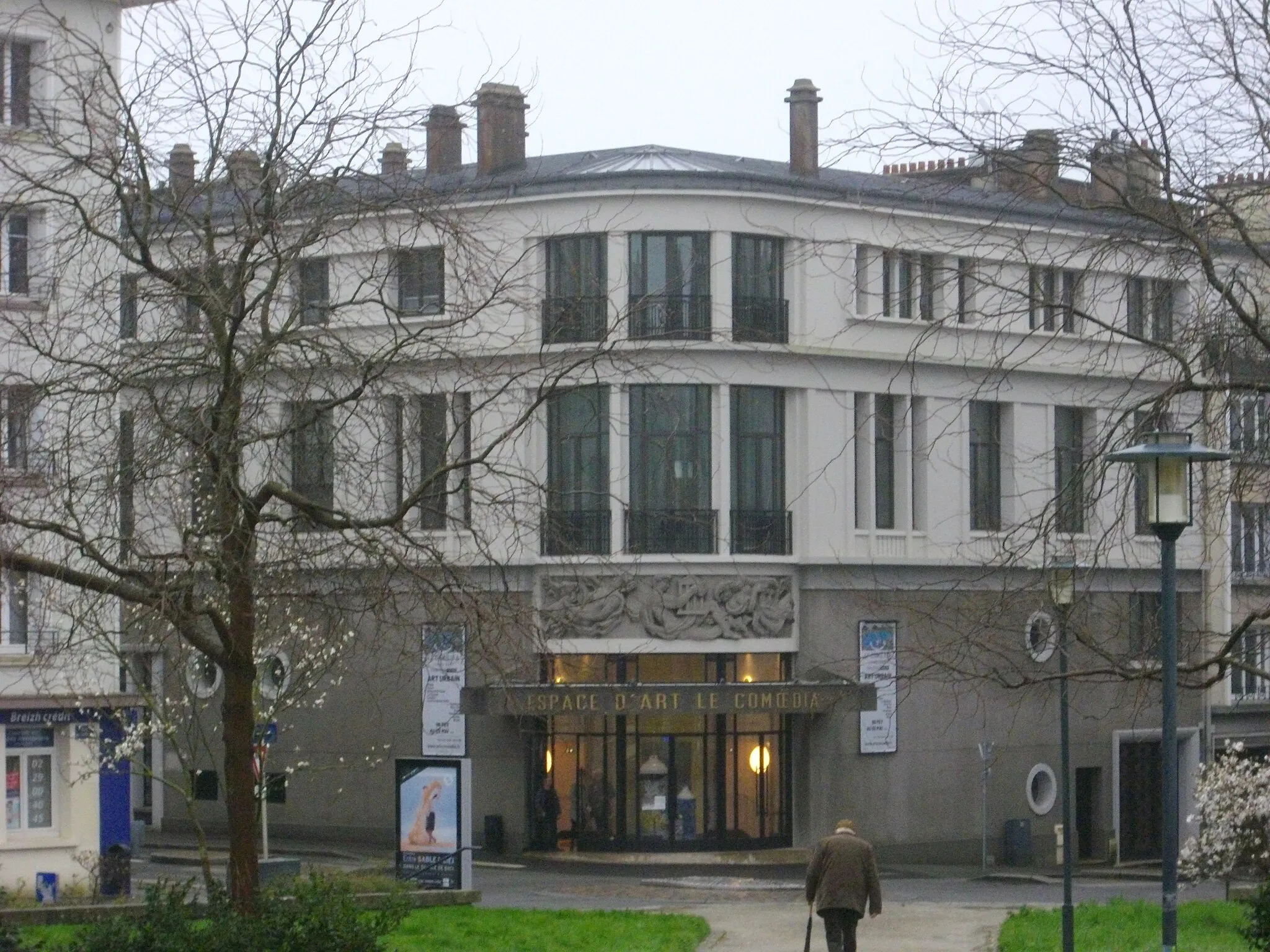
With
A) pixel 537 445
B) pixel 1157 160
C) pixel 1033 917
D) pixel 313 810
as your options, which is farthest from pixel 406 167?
pixel 313 810

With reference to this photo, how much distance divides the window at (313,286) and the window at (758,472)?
79.3 feet

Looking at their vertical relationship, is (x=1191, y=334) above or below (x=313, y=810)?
above

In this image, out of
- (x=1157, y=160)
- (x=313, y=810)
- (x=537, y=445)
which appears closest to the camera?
(x=1157, y=160)

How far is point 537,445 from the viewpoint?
40.7 m

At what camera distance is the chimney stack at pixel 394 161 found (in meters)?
16.3

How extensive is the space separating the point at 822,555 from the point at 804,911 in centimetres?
1476

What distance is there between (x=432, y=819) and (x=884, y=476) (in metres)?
16.9

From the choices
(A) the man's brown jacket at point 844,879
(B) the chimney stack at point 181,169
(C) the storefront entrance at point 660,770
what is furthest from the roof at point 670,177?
(B) the chimney stack at point 181,169

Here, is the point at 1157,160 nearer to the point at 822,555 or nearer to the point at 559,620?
the point at 559,620

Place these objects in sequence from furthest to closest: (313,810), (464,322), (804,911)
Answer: (313,810)
(804,911)
(464,322)

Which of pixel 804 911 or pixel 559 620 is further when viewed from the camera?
pixel 804 911

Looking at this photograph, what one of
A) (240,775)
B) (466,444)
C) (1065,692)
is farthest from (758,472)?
(240,775)

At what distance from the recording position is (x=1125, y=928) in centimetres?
2339

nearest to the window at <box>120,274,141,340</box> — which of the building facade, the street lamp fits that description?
the street lamp
